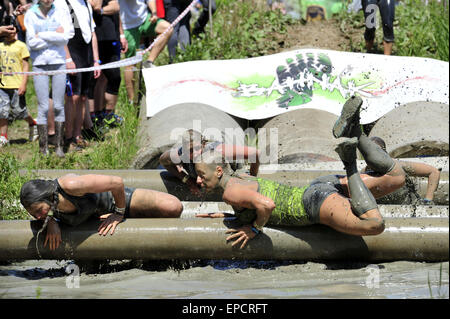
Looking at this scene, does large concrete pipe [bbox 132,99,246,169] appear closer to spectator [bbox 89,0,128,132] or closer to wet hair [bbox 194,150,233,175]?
spectator [bbox 89,0,128,132]

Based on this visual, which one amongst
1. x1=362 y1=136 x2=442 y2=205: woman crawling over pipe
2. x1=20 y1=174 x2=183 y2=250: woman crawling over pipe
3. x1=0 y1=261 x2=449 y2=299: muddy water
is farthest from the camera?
x1=362 y1=136 x2=442 y2=205: woman crawling over pipe

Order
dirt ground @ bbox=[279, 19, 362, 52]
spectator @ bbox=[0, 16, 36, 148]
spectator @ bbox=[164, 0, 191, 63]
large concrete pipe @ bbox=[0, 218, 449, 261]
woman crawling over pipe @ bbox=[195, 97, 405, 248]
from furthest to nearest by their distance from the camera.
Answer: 1. dirt ground @ bbox=[279, 19, 362, 52]
2. spectator @ bbox=[164, 0, 191, 63]
3. spectator @ bbox=[0, 16, 36, 148]
4. large concrete pipe @ bbox=[0, 218, 449, 261]
5. woman crawling over pipe @ bbox=[195, 97, 405, 248]

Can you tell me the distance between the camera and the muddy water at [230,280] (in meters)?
5.36

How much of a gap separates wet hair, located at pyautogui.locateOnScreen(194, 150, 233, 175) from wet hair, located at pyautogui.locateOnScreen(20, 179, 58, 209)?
3.84 feet

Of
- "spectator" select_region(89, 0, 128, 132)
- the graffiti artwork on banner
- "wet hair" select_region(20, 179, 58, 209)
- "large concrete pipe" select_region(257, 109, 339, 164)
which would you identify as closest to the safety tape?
"spectator" select_region(89, 0, 128, 132)

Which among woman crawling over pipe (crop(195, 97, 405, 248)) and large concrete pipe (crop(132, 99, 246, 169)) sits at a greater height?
woman crawling over pipe (crop(195, 97, 405, 248))

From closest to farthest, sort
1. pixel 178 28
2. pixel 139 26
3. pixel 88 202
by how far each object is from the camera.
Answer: pixel 88 202
pixel 139 26
pixel 178 28

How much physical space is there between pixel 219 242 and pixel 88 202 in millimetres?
1117

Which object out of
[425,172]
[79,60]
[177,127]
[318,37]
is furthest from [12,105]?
[318,37]

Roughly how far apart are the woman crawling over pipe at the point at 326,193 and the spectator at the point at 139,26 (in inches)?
192

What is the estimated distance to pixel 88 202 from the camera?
5957mm

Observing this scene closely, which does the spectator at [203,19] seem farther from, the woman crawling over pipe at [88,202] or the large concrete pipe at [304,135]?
the woman crawling over pipe at [88,202]

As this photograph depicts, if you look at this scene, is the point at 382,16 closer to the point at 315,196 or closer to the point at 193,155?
the point at 193,155

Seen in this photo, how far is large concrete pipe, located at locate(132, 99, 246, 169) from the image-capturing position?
8445mm
